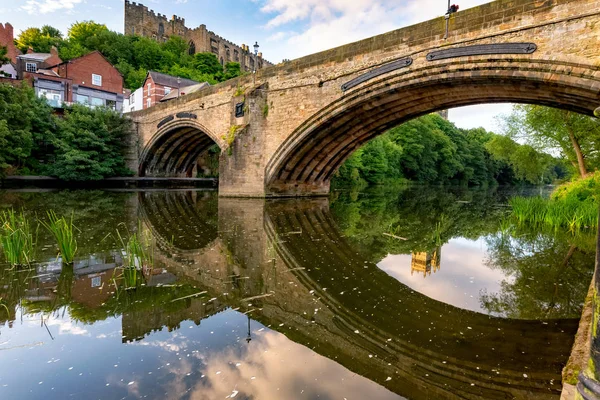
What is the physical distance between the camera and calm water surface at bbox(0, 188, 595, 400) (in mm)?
2211

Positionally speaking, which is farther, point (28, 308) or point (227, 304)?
point (227, 304)

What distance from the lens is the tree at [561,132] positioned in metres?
16.9

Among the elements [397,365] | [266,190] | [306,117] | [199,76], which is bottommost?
[397,365]

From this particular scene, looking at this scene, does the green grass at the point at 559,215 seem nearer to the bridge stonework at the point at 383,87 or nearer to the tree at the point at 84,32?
the bridge stonework at the point at 383,87

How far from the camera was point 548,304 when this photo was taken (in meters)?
3.61


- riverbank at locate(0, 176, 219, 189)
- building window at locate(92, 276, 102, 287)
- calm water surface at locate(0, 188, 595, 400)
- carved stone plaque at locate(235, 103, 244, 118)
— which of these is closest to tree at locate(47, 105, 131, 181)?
riverbank at locate(0, 176, 219, 189)

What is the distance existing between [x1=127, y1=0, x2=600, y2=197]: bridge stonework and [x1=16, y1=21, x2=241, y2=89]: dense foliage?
30900mm

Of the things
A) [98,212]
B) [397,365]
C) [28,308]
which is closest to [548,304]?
[397,365]

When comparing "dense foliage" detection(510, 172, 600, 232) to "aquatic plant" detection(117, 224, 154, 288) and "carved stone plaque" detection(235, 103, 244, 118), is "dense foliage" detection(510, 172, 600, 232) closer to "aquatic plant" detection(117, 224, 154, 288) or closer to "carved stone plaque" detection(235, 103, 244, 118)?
"aquatic plant" detection(117, 224, 154, 288)

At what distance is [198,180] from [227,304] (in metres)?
23.5

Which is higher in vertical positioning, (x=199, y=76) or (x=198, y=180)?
(x=199, y=76)

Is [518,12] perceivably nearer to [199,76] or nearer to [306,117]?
[306,117]

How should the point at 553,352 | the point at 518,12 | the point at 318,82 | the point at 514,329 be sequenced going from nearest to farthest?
the point at 553,352
the point at 514,329
the point at 518,12
the point at 318,82

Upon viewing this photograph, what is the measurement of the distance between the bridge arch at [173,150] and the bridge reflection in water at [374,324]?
17.3 metres
